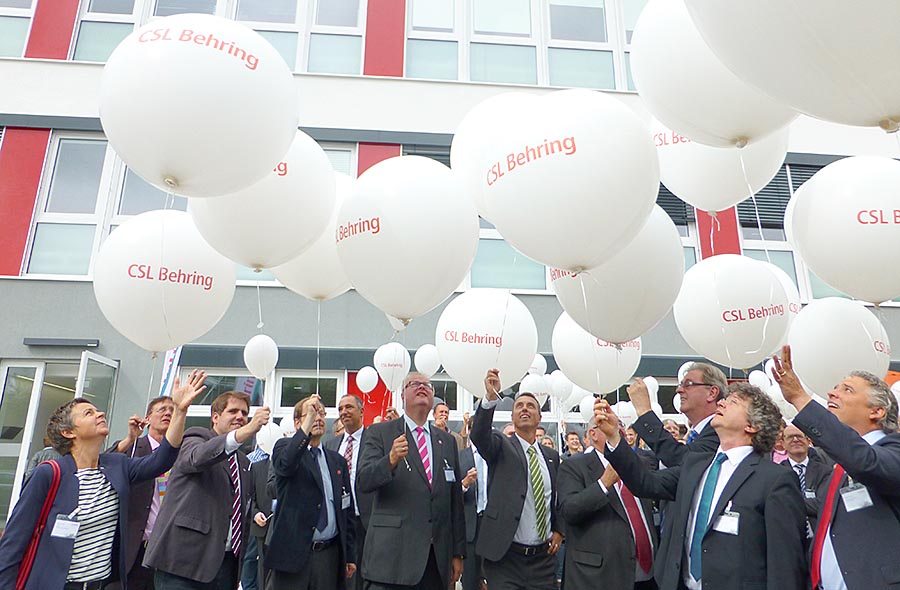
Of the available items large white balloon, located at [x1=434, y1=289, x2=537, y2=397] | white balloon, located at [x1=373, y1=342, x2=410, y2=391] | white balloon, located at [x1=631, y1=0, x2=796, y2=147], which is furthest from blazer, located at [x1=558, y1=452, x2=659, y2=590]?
white balloon, located at [x1=373, y1=342, x2=410, y2=391]

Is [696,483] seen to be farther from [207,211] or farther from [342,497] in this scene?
[207,211]

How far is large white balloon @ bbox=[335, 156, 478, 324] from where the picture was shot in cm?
294

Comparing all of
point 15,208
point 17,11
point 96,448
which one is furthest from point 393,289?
point 17,11

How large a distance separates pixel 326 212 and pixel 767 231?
829 centimetres

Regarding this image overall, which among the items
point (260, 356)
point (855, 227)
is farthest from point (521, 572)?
point (260, 356)

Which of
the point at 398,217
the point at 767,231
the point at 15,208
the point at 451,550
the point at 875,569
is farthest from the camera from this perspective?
the point at 767,231

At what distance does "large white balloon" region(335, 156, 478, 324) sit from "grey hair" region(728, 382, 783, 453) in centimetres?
141

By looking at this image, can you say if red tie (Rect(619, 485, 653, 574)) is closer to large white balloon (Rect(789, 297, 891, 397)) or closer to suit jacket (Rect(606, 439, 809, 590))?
suit jacket (Rect(606, 439, 809, 590))

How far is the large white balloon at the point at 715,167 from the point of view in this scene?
325 cm

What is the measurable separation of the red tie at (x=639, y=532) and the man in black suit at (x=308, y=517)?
1593mm

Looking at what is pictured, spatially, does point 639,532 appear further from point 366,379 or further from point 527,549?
point 366,379

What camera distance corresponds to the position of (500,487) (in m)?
3.47

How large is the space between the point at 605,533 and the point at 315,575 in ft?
5.24

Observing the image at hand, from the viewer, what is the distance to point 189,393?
268 centimetres
